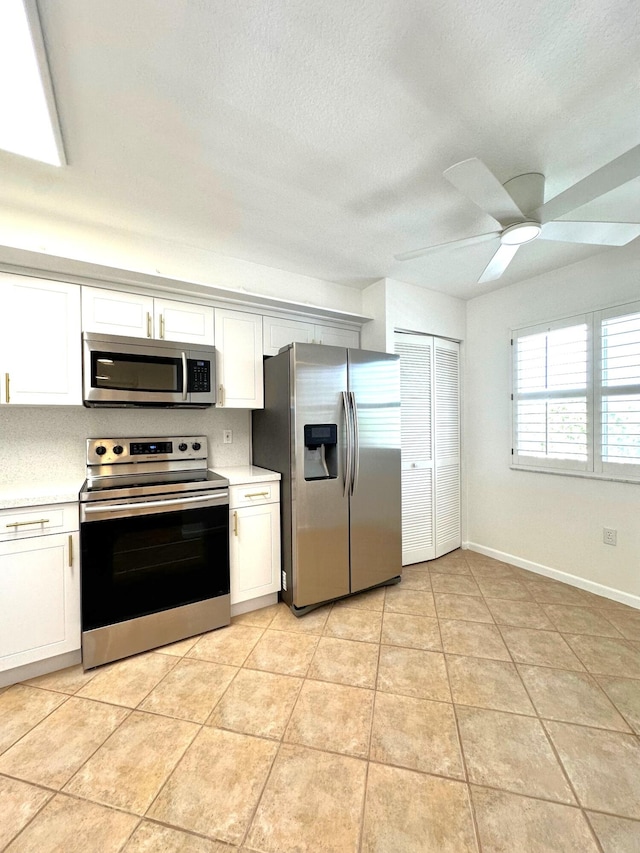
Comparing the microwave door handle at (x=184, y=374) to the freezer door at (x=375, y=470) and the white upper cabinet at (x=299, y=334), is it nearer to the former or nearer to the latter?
the white upper cabinet at (x=299, y=334)

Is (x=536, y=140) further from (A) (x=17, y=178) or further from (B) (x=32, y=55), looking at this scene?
(A) (x=17, y=178)

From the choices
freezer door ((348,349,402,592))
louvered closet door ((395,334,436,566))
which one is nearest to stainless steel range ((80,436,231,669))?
freezer door ((348,349,402,592))

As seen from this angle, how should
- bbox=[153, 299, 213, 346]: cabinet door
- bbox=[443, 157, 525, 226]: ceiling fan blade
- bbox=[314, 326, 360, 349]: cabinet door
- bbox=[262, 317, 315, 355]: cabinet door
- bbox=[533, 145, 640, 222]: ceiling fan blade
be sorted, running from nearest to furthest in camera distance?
bbox=[533, 145, 640, 222]: ceiling fan blade → bbox=[443, 157, 525, 226]: ceiling fan blade → bbox=[153, 299, 213, 346]: cabinet door → bbox=[262, 317, 315, 355]: cabinet door → bbox=[314, 326, 360, 349]: cabinet door

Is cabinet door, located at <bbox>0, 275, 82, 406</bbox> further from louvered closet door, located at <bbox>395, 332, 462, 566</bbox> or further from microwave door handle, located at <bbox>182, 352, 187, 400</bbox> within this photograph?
louvered closet door, located at <bbox>395, 332, 462, 566</bbox>

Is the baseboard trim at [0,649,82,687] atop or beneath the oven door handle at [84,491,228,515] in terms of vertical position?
beneath

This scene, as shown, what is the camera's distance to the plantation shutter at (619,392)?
2473 millimetres

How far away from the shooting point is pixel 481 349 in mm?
3496

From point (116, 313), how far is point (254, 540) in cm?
171

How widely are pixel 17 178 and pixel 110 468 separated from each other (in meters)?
1.63

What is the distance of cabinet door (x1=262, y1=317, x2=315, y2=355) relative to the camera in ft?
8.96

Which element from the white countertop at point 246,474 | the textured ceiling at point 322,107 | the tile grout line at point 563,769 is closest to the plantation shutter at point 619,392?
the textured ceiling at point 322,107

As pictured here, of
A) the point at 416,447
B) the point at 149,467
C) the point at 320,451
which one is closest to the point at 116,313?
the point at 149,467

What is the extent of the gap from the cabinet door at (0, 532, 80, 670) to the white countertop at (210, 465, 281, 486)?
0.92 meters

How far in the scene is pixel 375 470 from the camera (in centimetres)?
267
